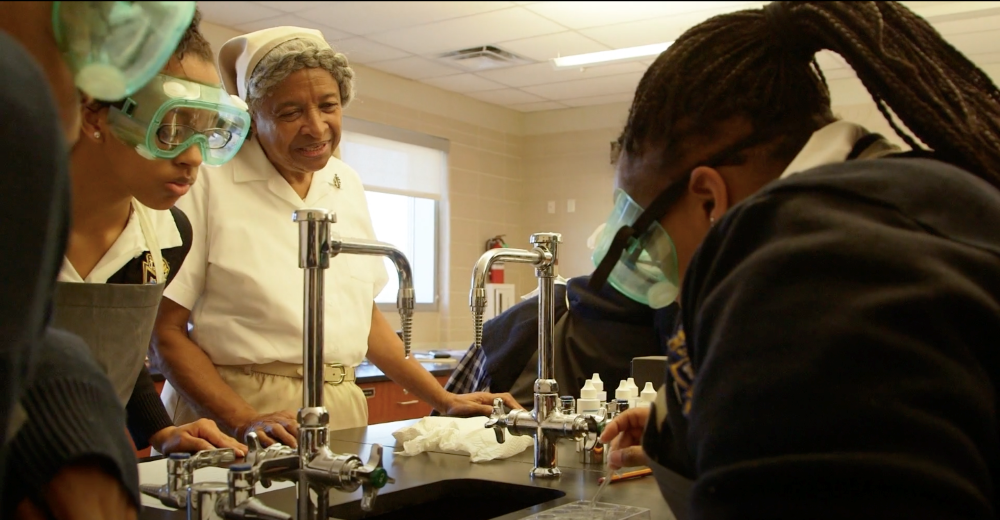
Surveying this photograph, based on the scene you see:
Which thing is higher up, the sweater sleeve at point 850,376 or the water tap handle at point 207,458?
the sweater sleeve at point 850,376

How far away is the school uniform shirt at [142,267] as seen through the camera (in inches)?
56.6

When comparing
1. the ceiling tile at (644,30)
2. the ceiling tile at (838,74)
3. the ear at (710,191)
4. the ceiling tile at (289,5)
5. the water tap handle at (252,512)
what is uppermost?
the ceiling tile at (644,30)

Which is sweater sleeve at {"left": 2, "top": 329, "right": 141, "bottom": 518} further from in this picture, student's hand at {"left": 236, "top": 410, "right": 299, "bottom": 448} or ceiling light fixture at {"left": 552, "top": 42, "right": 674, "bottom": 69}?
ceiling light fixture at {"left": 552, "top": 42, "right": 674, "bottom": 69}

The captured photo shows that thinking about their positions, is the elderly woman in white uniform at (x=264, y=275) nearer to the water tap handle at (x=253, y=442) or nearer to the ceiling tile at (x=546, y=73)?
the water tap handle at (x=253, y=442)

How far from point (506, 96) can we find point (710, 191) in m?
5.73

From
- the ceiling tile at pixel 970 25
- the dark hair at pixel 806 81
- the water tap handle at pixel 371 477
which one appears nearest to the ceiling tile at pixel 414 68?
the ceiling tile at pixel 970 25

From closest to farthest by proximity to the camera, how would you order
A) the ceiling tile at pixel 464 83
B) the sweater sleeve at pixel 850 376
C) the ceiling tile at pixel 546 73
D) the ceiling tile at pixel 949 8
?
the sweater sleeve at pixel 850 376 → the ceiling tile at pixel 949 8 → the ceiling tile at pixel 546 73 → the ceiling tile at pixel 464 83

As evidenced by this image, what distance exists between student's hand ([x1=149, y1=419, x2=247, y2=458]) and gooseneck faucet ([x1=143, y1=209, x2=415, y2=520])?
0.25 meters

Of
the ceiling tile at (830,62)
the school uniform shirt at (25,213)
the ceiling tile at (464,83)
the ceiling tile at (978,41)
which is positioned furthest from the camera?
the ceiling tile at (464,83)

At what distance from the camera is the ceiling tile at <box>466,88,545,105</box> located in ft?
20.9

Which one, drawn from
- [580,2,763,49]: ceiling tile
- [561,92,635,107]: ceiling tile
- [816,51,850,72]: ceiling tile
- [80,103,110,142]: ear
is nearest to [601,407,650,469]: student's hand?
[80,103,110,142]: ear

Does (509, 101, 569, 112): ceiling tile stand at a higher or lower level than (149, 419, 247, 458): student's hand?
higher

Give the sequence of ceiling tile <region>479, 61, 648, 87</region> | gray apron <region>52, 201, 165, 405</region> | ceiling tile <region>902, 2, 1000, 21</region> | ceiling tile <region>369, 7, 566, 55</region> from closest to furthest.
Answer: gray apron <region>52, 201, 165, 405</region>, ceiling tile <region>902, 2, 1000, 21</region>, ceiling tile <region>369, 7, 566, 55</region>, ceiling tile <region>479, 61, 648, 87</region>

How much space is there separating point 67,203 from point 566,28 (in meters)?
4.56
